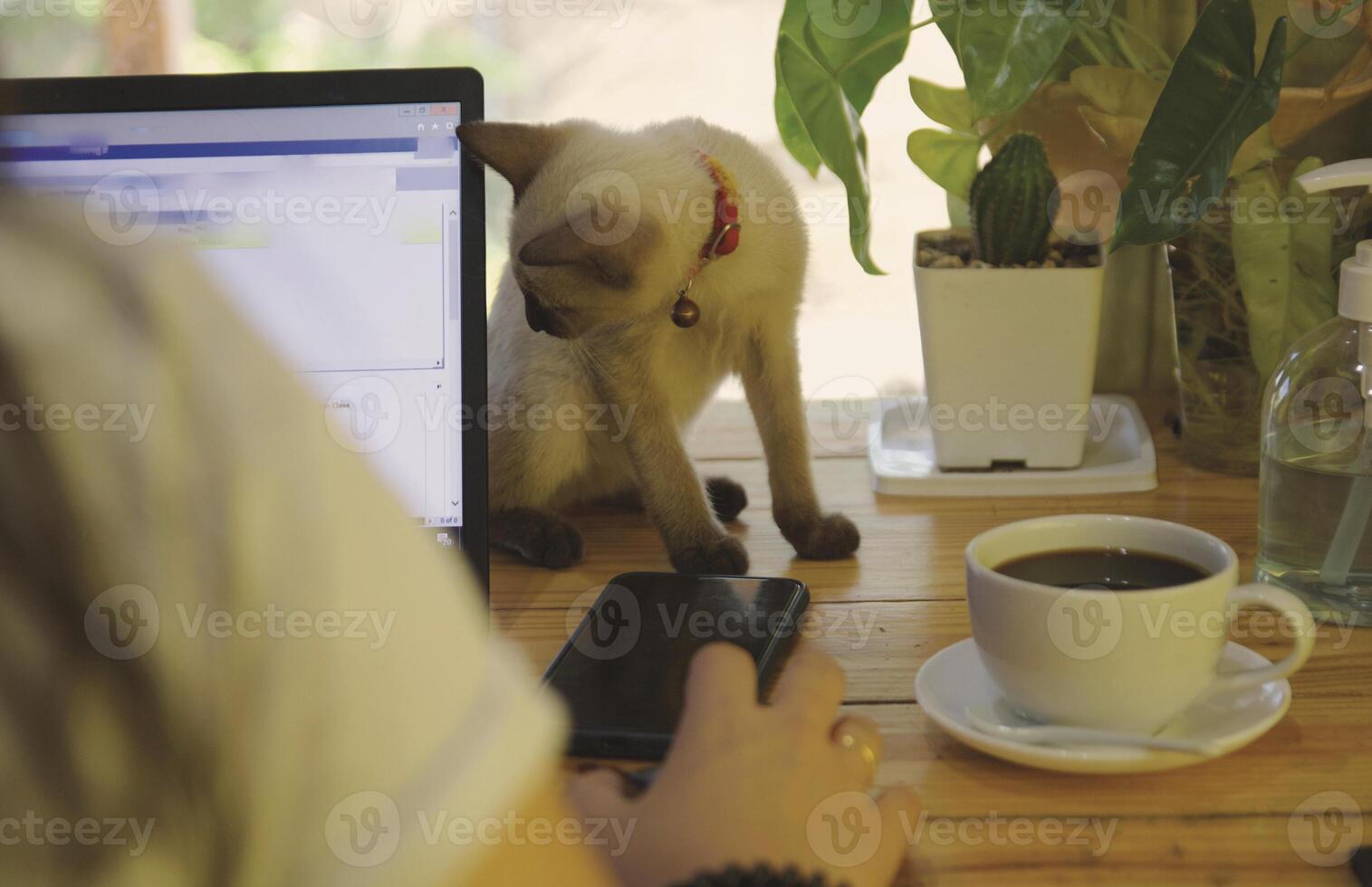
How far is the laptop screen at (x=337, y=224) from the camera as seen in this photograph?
0.76 meters

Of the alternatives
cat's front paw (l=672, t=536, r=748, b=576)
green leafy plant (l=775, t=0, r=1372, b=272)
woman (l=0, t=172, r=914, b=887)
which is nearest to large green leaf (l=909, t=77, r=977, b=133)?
green leafy plant (l=775, t=0, r=1372, b=272)

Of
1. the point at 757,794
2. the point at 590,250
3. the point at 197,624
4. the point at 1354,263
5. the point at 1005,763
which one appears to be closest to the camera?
the point at 197,624

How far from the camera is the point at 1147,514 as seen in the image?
3.14 feet

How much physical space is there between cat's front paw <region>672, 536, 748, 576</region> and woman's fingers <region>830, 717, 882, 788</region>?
0.31 meters

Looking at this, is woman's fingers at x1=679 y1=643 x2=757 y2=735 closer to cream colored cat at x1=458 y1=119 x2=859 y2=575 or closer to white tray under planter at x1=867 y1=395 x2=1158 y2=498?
cream colored cat at x1=458 y1=119 x2=859 y2=575

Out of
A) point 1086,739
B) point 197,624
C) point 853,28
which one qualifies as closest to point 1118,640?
point 1086,739

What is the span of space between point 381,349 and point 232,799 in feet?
1.46

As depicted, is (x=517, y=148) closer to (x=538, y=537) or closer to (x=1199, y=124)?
(x=538, y=537)

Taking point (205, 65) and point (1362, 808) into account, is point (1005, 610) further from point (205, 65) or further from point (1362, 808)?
point (205, 65)

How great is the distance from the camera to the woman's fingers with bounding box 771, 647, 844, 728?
1.86 feet

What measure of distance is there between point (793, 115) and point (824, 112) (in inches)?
4.1

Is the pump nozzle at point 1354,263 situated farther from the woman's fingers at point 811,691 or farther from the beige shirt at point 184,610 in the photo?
the beige shirt at point 184,610

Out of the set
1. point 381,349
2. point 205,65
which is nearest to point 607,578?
point 381,349

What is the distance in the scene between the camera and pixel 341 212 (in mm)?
768
